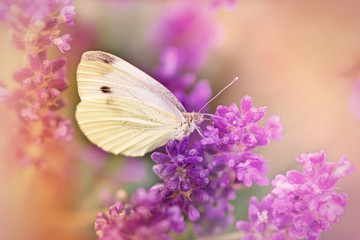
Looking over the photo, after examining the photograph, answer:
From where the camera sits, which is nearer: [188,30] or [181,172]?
[181,172]

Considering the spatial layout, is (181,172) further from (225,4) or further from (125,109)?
(225,4)

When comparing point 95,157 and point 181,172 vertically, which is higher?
point 95,157

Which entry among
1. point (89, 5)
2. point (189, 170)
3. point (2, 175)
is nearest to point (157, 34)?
point (89, 5)

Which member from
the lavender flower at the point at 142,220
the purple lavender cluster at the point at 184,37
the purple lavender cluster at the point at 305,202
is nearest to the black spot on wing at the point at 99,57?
the purple lavender cluster at the point at 184,37

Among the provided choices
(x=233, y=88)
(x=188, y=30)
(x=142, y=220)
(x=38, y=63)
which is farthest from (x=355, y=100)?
(x=38, y=63)

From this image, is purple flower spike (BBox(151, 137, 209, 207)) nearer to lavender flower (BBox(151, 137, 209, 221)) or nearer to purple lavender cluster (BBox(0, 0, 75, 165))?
lavender flower (BBox(151, 137, 209, 221))

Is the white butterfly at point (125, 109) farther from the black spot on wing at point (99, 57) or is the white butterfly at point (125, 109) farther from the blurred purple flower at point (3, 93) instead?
the blurred purple flower at point (3, 93)

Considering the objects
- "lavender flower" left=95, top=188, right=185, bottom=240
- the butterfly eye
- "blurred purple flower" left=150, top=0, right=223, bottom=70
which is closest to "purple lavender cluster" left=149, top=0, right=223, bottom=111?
"blurred purple flower" left=150, top=0, right=223, bottom=70
